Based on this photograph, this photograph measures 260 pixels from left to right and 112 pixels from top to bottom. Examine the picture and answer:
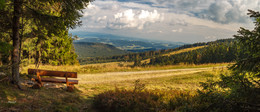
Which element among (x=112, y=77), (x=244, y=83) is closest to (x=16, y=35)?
(x=244, y=83)

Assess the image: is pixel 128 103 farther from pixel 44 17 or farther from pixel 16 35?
pixel 16 35

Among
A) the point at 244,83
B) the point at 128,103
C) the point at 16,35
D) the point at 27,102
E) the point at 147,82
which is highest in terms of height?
the point at 16,35

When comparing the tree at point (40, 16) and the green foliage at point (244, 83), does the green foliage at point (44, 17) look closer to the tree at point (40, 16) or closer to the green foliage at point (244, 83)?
the tree at point (40, 16)

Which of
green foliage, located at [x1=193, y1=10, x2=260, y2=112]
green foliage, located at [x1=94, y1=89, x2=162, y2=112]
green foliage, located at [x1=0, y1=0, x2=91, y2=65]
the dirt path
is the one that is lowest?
the dirt path

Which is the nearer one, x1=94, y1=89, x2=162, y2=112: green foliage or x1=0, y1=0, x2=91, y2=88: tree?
x1=94, y1=89, x2=162, y2=112: green foliage

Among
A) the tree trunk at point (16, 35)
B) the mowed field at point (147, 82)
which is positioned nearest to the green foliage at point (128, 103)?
the mowed field at point (147, 82)

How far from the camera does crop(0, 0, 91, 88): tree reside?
293 inches

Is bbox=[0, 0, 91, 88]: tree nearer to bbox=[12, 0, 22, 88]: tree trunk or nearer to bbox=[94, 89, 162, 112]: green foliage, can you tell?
bbox=[12, 0, 22, 88]: tree trunk

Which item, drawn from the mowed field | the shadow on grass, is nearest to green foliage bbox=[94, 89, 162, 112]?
the shadow on grass

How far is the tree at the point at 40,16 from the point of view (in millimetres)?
7453

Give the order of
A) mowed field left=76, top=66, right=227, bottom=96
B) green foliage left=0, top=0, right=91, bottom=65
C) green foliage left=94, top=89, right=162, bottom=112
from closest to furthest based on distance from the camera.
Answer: green foliage left=94, top=89, right=162, bottom=112 → green foliage left=0, top=0, right=91, bottom=65 → mowed field left=76, top=66, right=227, bottom=96

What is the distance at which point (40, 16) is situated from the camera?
760cm

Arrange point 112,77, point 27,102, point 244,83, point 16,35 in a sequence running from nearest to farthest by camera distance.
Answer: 1. point 244,83
2. point 27,102
3. point 16,35
4. point 112,77

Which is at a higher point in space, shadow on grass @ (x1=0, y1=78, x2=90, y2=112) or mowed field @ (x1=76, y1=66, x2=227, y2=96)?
shadow on grass @ (x1=0, y1=78, x2=90, y2=112)
